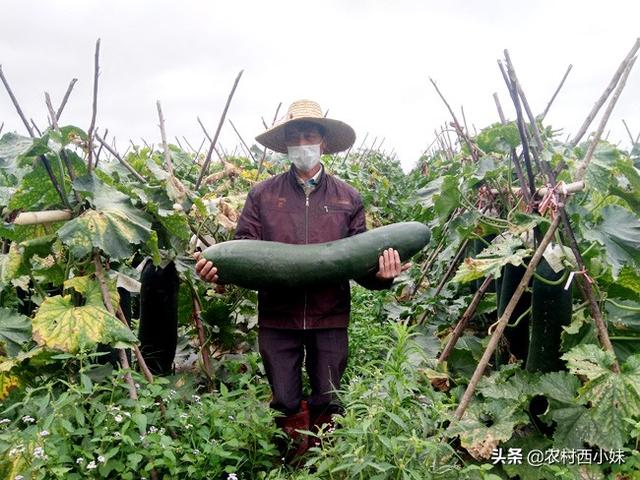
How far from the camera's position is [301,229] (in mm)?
3371

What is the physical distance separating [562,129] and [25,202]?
3.14 meters

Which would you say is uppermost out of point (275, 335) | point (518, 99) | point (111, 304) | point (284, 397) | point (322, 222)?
point (518, 99)

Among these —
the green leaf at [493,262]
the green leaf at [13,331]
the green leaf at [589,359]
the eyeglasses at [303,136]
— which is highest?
the eyeglasses at [303,136]

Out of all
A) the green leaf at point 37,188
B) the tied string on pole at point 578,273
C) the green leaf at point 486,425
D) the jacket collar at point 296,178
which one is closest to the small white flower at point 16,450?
the green leaf at point 37,188

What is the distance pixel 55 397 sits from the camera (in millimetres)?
2916

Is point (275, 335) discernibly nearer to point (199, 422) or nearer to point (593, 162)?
point (199, 422)

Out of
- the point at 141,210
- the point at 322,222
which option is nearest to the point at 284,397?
the point at 322,222

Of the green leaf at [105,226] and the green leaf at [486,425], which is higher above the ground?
the green leaf at [105,226]

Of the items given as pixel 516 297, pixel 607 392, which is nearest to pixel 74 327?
pixel 516 297

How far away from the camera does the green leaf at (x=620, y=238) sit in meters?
2.64

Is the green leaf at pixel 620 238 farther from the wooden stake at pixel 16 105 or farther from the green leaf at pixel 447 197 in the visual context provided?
the wooden stake at pixel 16 105

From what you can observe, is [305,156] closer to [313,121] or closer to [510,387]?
[313,121]

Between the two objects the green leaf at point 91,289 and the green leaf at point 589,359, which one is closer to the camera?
the green leaf at point 589,359

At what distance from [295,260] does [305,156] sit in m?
0.60
